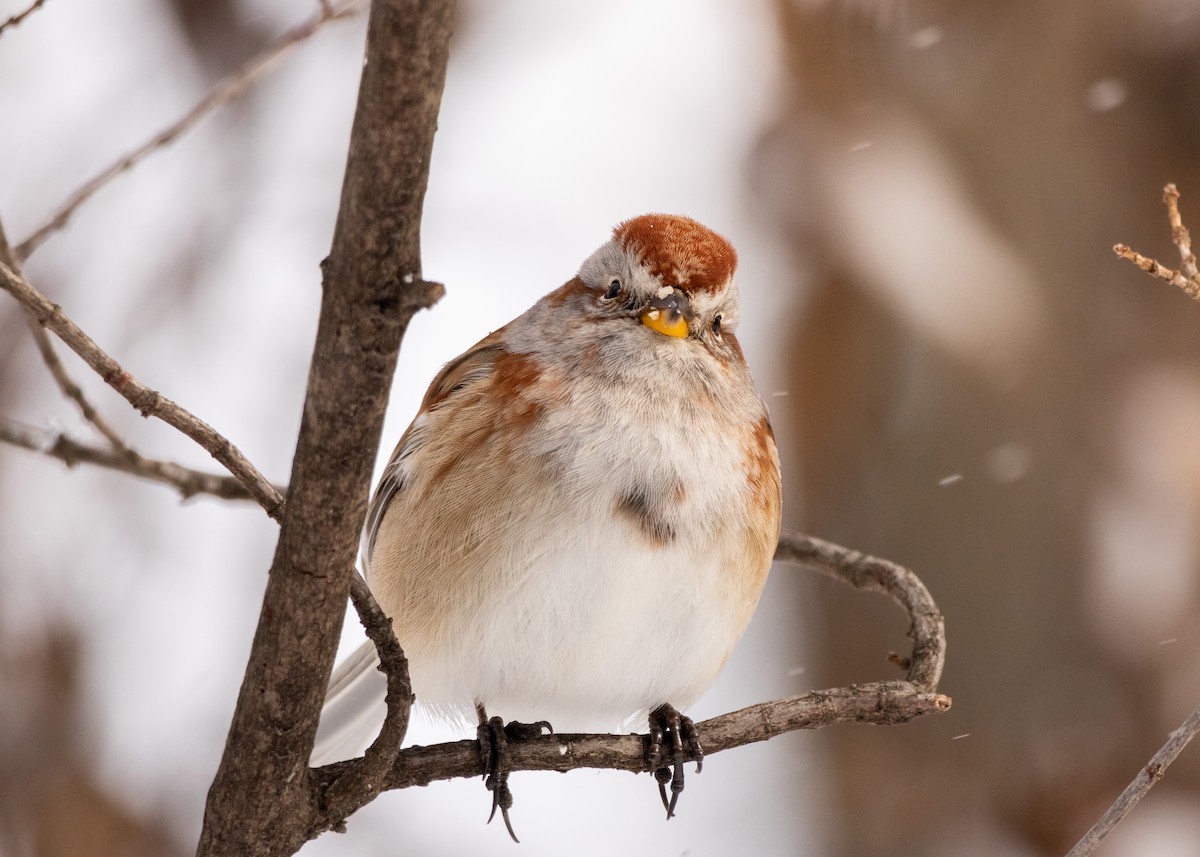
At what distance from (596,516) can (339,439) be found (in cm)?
101

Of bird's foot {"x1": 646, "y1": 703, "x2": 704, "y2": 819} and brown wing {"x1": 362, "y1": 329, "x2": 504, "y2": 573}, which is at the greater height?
brown wing {"x1": 362, "y1": 329, "x2": 504, "y2": 573}

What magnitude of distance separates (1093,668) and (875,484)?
1.11m

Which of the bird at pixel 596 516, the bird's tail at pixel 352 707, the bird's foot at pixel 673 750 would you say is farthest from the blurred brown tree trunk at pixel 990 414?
the bird's tail at pixel 352 707

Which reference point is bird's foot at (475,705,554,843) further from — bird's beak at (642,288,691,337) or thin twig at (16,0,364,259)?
thin twig at (16,0,364,259)

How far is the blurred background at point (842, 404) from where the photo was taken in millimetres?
4555

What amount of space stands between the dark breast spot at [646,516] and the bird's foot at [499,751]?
505 mm

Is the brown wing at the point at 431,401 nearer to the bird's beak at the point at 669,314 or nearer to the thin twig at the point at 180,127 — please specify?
the bird's beak at the point at 669,314

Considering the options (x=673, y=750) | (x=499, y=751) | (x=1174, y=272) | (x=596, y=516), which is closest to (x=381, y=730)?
(x=499, y=751)

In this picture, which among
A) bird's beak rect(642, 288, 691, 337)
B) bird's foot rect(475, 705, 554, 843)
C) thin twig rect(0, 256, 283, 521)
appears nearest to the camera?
thin twig rect(0, 256, 283, 521)

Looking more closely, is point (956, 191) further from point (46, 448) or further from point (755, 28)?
point (46, 448)

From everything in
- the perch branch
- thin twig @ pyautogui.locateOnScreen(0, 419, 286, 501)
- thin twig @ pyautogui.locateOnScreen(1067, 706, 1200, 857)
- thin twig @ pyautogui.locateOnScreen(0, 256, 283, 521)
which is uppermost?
thin twig @ pyautogui.locateOnScreen(0, 419, 286, 501)

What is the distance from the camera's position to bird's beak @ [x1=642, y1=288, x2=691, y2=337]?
3.05m

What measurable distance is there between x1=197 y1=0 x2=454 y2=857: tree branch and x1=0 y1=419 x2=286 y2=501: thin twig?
78 cm

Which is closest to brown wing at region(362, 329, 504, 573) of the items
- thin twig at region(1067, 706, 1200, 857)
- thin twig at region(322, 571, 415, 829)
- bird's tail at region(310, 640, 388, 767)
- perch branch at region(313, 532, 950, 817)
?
bird's tail at region(310, 640, 388, 767)
